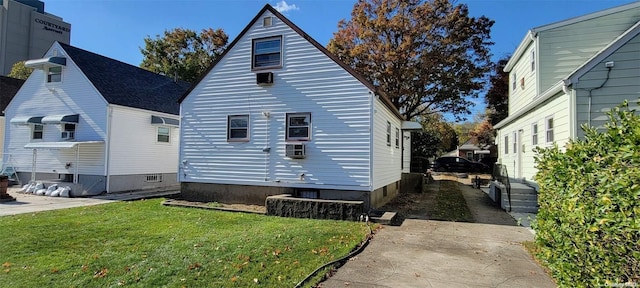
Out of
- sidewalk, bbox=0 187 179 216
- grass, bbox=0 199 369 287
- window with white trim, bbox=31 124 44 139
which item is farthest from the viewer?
window with white trim, bbox=31 124 44 139

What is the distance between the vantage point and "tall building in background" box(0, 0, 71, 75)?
59719 millimetres

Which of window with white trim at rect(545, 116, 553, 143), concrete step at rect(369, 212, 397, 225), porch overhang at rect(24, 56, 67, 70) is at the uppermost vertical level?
porch overhang at rect(24, 56, 67, 70)

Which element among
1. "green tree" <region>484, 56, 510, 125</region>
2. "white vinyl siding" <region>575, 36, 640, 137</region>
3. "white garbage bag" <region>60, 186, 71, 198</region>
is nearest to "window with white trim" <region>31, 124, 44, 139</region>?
"white garbage bag" <region>60, 186, 71, 198</region>

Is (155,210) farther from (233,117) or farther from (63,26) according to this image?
(63,26)

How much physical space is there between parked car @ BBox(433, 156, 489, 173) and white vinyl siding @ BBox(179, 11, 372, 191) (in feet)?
76.1

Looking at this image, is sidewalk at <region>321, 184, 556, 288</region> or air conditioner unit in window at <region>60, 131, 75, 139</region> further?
air conditioner unit in window at <region>60, 131, 75, 139</region>

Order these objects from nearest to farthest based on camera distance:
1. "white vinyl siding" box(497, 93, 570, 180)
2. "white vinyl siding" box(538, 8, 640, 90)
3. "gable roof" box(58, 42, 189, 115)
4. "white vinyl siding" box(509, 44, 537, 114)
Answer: "white vinyl siding" box(497, 93, 570, 180) < "white vinyl siding" box(538, 8, 640, 90) < "white vinyl siding" box(509, 44, 537, 114) < "gable roof" box(58, 42, 189, 115)

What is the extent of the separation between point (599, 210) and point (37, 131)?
22.3 meters

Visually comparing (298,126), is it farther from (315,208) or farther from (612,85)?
(612,85)

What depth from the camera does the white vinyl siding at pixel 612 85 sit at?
8539mm

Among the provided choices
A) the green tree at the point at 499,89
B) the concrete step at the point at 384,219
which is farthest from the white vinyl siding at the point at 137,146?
the green tree at the point at 499,89

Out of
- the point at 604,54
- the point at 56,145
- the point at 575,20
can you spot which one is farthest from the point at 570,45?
the point at 56,145

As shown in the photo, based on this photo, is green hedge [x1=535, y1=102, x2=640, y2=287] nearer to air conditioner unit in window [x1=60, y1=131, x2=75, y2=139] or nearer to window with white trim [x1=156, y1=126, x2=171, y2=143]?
window with white trim [x1=156, y1=126, x2=171, y2=143]

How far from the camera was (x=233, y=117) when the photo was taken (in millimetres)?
11805
